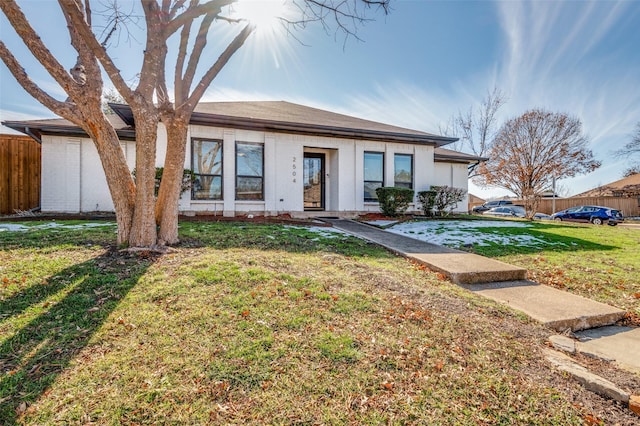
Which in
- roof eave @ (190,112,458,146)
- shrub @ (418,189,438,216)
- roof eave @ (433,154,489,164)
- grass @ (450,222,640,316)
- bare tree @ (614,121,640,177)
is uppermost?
bare tree @ (614,121,640,177)

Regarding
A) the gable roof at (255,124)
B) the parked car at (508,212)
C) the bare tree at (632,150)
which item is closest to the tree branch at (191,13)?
the gable roof at (255,124)

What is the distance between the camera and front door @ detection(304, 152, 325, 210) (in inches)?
472

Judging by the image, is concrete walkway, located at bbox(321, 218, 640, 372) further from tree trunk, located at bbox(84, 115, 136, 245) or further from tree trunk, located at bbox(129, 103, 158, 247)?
tree trunk, located at bbox(84, 115, 136, 245)

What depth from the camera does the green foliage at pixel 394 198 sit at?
1086cm

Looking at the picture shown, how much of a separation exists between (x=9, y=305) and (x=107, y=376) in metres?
1.80

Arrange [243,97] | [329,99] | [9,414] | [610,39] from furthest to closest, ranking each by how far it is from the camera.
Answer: [329,99]
[243,97]
[610,39]
[9,414]

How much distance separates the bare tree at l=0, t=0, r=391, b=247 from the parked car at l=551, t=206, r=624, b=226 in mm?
22547

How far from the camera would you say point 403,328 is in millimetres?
2910

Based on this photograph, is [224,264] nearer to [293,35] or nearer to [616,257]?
[293,35]

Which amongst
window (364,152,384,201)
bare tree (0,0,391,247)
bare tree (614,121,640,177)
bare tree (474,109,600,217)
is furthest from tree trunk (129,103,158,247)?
bare tree (614,121,640,177)

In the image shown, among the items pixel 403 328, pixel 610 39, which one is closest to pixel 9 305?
pixel 403 328

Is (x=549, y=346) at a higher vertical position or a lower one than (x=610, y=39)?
lower

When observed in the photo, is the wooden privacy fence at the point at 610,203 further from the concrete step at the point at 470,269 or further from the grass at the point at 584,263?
the concrete step at the point at 470,269

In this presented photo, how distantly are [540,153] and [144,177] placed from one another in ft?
68.7
